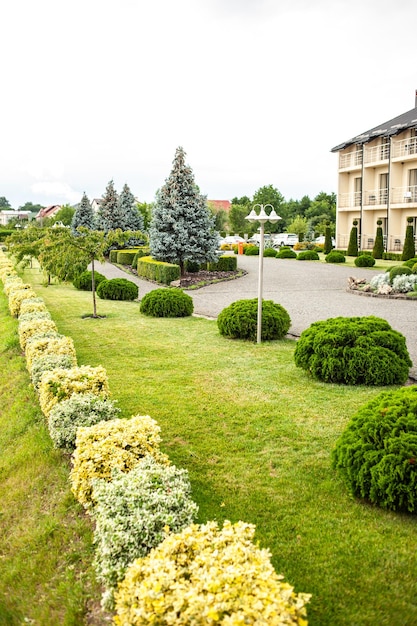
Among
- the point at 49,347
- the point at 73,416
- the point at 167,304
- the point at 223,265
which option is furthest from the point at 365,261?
the point at 73,416

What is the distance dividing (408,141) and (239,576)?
37341 mm

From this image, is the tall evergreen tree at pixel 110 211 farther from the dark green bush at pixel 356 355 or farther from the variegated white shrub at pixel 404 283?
the dark green bush at pixel 356 355

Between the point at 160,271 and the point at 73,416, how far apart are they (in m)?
19.7

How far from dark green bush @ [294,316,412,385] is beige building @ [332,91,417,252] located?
96.0 feet

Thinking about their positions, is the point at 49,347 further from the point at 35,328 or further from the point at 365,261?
the point at 365,261

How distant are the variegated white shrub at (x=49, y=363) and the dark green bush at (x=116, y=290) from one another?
1079 centimetres

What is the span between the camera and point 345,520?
4.39 metres

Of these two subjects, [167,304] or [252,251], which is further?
[252,251]

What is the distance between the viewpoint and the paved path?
14.5 meters

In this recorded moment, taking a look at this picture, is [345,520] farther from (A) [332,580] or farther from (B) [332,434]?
(B) [332,434]

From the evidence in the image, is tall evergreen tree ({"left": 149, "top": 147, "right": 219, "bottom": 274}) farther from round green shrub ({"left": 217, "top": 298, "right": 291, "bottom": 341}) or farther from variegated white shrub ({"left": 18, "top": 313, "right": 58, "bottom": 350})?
variegated white shrub ({"left": 18, "top": 313, "right": 58, "bottom": 350})

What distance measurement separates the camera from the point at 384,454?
4.41 metres

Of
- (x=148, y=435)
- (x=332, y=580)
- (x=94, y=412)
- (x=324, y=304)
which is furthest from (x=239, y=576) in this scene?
(x=324, y=304)

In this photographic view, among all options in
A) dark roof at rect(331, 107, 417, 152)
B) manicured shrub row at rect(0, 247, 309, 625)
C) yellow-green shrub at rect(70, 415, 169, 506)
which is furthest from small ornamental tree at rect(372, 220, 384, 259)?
yellow-green shrub at rect(70, 415, 169, 506)
